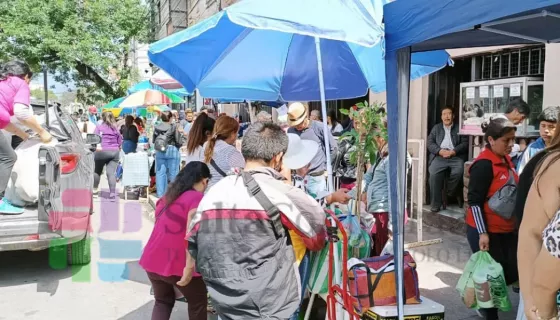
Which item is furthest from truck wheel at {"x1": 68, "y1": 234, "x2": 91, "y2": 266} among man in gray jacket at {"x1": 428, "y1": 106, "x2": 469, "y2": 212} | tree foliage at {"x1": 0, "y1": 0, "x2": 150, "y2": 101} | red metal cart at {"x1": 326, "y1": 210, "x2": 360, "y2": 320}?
tree foliage at {"x1": 0, "y1": 0, "x2": 150, "y2": 101}

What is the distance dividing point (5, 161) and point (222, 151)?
2.43 meters

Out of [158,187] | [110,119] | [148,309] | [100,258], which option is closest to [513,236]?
[148,309]

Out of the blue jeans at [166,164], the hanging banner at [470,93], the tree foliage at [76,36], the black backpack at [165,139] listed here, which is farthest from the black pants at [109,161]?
the tree foliage at [76,36]

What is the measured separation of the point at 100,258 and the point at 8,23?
19.6 metres

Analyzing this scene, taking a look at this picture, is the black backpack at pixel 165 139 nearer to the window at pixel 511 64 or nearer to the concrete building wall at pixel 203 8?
the window at pixel 511 64

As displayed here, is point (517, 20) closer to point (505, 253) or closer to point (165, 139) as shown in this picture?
point (505, 253)

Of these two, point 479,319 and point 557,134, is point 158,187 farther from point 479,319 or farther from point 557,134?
point 557,134

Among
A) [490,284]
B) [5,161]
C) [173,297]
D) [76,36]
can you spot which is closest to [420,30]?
[490,284]

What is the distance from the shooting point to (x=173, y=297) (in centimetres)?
364

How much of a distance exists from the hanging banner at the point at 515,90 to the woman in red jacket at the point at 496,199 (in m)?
2.40

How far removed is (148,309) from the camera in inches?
189

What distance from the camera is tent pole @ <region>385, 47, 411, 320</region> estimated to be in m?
3.05

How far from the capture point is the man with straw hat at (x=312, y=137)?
539cm

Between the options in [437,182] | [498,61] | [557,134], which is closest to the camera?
[557,134]
